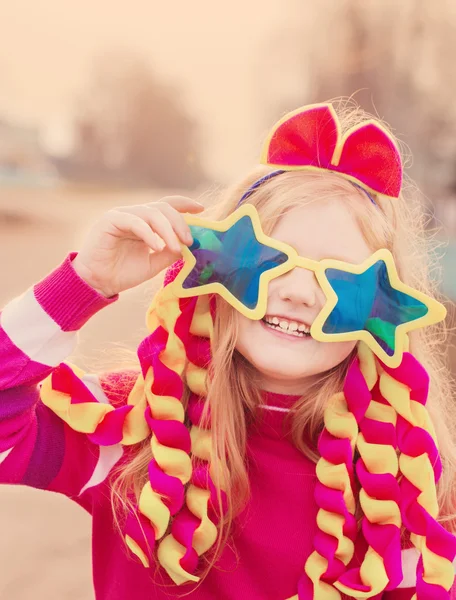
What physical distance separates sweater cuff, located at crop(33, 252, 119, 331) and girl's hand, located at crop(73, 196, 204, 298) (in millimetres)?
20

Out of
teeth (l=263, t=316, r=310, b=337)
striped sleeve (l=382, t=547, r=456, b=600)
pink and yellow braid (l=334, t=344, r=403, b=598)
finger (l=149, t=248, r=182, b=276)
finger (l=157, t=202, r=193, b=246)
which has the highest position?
finger (l=157, t=202, r=193, b=246)

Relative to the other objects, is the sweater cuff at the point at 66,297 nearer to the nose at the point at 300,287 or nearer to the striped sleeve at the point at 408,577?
the nose at the point at 300,287

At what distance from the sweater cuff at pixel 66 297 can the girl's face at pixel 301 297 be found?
245 millimetres

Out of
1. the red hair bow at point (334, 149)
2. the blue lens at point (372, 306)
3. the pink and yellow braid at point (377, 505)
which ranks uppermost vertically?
the red hair bow at point (334, 149)

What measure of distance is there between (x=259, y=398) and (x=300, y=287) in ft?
0.80

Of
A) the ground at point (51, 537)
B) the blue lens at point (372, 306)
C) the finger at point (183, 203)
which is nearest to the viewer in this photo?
the blue lens at point (372, 306)

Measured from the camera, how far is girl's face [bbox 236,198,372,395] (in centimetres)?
99

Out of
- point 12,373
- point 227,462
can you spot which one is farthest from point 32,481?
point 227,462

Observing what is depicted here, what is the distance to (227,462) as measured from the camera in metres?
1.09

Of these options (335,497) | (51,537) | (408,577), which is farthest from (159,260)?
(51,537)

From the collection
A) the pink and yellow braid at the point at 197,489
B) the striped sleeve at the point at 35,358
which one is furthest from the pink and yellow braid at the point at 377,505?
the striped sleeve at the point at 35,358

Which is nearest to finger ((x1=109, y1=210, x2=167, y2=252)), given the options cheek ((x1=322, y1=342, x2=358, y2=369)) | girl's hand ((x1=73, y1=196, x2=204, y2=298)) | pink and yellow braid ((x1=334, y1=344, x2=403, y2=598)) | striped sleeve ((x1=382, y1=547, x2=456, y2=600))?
girl's hand ((x1=73, y1=196, x2=204, y2=298))

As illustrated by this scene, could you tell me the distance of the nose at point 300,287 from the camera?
3.21 ft

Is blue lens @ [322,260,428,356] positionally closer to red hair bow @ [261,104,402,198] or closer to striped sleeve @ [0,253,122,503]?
red hair bow @ [261,104,402,198]
